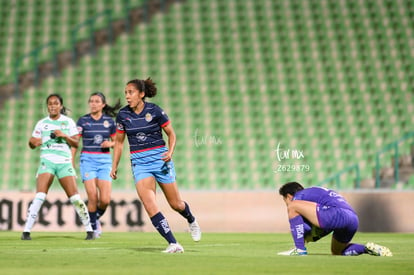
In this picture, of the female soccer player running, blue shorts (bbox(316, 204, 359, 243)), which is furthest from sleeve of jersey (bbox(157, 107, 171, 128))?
the female soccer player running

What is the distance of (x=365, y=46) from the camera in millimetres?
23266

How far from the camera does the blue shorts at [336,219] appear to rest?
946cm

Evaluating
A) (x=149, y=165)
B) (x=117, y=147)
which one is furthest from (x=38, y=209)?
(x=149, y=165)

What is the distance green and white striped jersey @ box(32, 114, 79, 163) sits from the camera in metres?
12.9

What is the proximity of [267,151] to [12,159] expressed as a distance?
5.96 m

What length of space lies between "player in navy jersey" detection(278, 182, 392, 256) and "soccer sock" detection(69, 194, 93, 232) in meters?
4.33

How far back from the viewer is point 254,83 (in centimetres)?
2228

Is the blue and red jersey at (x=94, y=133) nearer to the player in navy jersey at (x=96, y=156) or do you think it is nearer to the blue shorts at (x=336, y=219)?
the player in navy jersey at (x=96, y=156)

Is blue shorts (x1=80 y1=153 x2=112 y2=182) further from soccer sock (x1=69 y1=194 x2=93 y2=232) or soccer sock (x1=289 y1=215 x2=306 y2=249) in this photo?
soccer sock (x1=289 y1=215 x2=306 y2=249)

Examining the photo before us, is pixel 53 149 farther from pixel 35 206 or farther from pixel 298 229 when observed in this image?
pixel 298 229

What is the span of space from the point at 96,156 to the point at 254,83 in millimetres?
8880

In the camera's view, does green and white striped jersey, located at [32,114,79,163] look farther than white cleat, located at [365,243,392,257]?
Yes

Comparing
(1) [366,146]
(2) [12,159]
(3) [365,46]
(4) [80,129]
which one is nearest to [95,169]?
(4) [80,129]

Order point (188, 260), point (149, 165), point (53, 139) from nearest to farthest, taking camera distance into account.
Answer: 1. point (188, 260)
2. point (149, 165)
3. point (53, 139)
